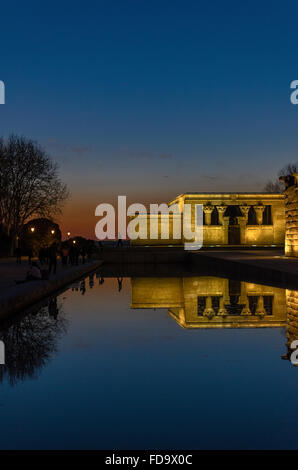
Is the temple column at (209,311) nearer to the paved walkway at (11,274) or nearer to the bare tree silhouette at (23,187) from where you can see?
the paved walkway at (11,274)

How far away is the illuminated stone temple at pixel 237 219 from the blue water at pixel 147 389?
59058 millimetres

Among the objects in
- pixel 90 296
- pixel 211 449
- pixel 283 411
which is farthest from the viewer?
pixel 90 296

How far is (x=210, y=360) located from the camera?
26.3 ft

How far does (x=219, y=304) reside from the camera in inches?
598

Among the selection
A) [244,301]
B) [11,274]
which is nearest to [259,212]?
[11,274]

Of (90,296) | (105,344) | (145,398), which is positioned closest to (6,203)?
(90,296)

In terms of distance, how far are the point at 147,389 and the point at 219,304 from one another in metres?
9.05

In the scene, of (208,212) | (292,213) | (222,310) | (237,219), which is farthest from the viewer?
(237,219)

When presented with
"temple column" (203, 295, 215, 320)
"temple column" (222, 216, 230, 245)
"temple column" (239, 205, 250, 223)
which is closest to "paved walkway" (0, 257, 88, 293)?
"temple column" (203, 295, 215, 320)

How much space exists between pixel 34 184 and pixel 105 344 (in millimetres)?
36750

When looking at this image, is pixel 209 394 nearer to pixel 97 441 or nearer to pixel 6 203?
pixel 97 441

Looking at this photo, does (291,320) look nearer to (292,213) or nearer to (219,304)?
(219,304)
